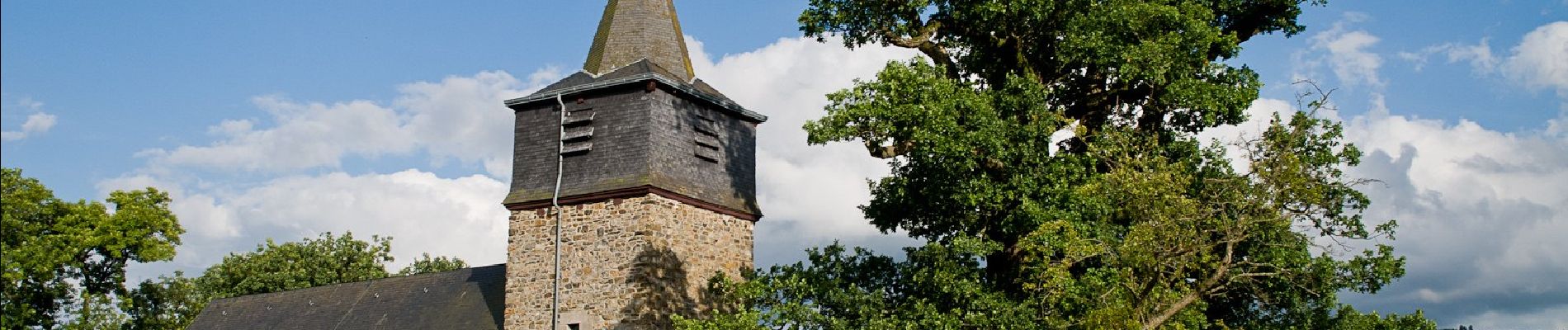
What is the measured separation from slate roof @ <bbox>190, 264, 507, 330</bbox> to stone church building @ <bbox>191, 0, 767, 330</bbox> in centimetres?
86

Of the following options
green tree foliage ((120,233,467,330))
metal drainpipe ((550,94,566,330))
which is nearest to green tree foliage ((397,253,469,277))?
green tree foliage ((120,233,467,330))

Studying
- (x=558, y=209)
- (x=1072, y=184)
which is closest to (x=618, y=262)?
(x=558, y=209)

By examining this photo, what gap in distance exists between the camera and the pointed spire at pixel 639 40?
24.4m

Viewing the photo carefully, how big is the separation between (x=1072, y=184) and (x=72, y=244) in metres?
24.1

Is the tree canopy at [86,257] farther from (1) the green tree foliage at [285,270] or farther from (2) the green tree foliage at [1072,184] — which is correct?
(2) the green tree foliage at [1072,184]

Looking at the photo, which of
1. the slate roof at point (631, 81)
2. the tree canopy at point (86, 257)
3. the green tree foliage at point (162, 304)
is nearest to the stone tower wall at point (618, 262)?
the slate roof at point (631, 81)

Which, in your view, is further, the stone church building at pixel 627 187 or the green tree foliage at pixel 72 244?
the green tree foliage at pixel 72 244

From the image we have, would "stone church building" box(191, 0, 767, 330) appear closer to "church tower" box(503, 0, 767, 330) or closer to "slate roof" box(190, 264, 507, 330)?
"church tower" box(503, 0, 767, 330)

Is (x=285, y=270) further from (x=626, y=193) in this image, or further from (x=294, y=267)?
(x=626, y=193)

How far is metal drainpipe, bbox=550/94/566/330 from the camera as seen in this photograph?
73.8ft

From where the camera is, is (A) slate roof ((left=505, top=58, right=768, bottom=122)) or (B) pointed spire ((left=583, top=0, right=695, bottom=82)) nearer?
(A) slate roof ((left=505, top=58, right=768, bottom=122))

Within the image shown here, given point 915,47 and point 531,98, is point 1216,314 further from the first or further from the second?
point 531,98

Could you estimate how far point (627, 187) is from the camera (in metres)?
22.3

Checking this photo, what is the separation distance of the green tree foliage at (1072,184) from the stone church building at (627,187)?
7.84ft
